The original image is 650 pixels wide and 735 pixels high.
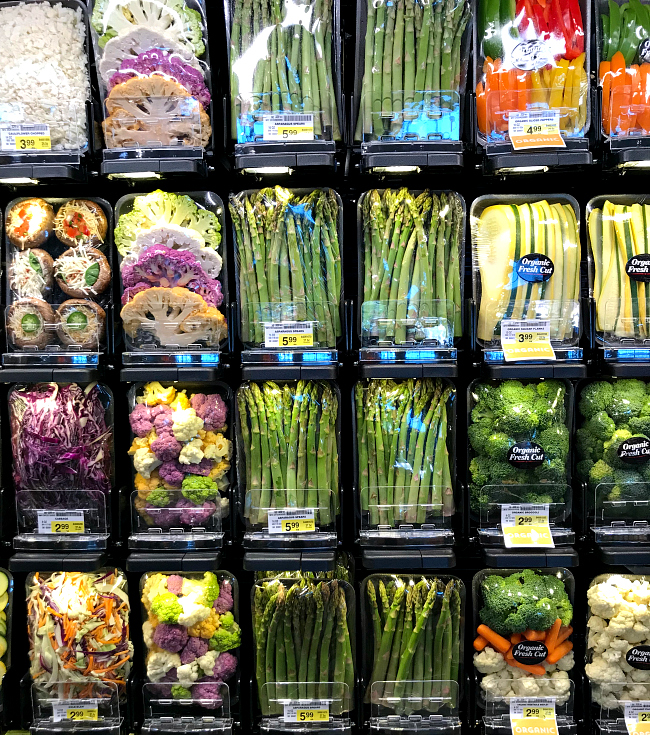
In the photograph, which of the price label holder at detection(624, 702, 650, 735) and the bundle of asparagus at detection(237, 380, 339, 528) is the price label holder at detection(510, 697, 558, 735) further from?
the bundle of asparagus at detection(237, 380, 339, 528)

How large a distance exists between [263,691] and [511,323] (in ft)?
5.97

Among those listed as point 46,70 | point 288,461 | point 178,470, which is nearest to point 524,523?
point 288,461

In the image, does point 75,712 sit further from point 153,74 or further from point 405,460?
point 153,74

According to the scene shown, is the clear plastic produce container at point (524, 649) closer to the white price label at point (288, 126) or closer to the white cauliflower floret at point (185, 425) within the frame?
the white cauliflower floret at point (185, 425)

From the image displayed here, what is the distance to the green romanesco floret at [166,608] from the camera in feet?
8.77

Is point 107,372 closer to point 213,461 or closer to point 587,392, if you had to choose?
point 213,461

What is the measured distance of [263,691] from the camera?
2.76 meters

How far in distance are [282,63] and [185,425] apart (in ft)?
4.94

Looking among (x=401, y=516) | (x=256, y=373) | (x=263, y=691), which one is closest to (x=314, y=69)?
(x=256, y=373)

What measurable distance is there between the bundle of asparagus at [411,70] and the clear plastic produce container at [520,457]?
1.11m

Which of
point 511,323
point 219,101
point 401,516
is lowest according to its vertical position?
point 401,516

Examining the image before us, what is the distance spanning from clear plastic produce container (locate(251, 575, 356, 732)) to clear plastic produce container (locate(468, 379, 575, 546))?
70 centimetres

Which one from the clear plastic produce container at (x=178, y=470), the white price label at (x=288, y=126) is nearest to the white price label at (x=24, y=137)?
the white price label at (x=288, y=126)

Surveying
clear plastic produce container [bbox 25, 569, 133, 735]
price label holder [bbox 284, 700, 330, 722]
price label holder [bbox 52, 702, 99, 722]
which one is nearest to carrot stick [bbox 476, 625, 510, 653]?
price label holder [bbox 284, 700, 330, 722]
